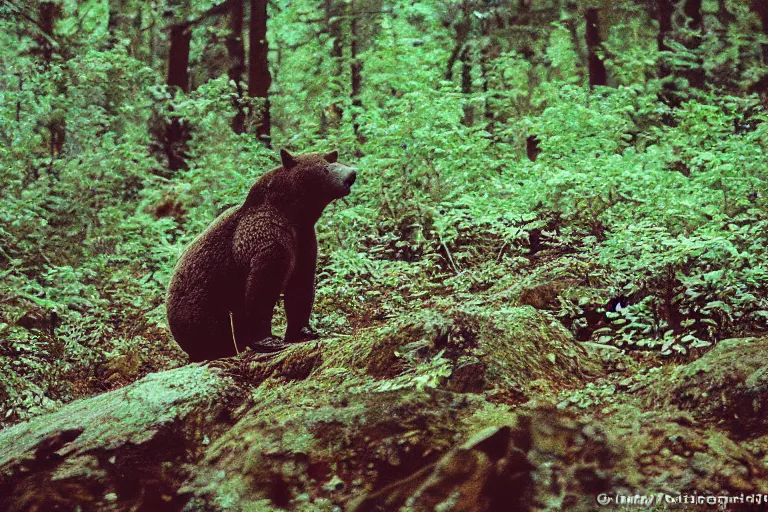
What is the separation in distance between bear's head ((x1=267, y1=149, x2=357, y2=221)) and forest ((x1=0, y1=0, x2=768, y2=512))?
3.34 ft

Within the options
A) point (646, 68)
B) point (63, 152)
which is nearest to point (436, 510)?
point (63, 152)

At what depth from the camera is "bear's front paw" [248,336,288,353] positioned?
4.33m

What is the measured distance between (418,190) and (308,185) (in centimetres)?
372

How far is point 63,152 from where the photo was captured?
10.7m

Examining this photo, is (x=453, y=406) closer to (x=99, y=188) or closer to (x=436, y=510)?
(x=436, y=510)

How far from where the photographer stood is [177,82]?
43.7 ft

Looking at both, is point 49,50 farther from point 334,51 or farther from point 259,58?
point 334,51

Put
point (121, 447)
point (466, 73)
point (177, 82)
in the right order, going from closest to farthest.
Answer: point (121, 447) < point (466, 73) < point (177, 82)

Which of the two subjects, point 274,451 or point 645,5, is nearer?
point 274,451

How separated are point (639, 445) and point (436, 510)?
2.88ft

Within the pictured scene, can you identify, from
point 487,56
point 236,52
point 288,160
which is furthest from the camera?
point 236,52

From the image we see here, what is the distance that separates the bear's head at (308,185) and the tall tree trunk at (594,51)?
872 centimetres

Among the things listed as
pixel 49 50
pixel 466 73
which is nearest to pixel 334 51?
pixel 466 73

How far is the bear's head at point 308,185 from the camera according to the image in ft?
15.1
